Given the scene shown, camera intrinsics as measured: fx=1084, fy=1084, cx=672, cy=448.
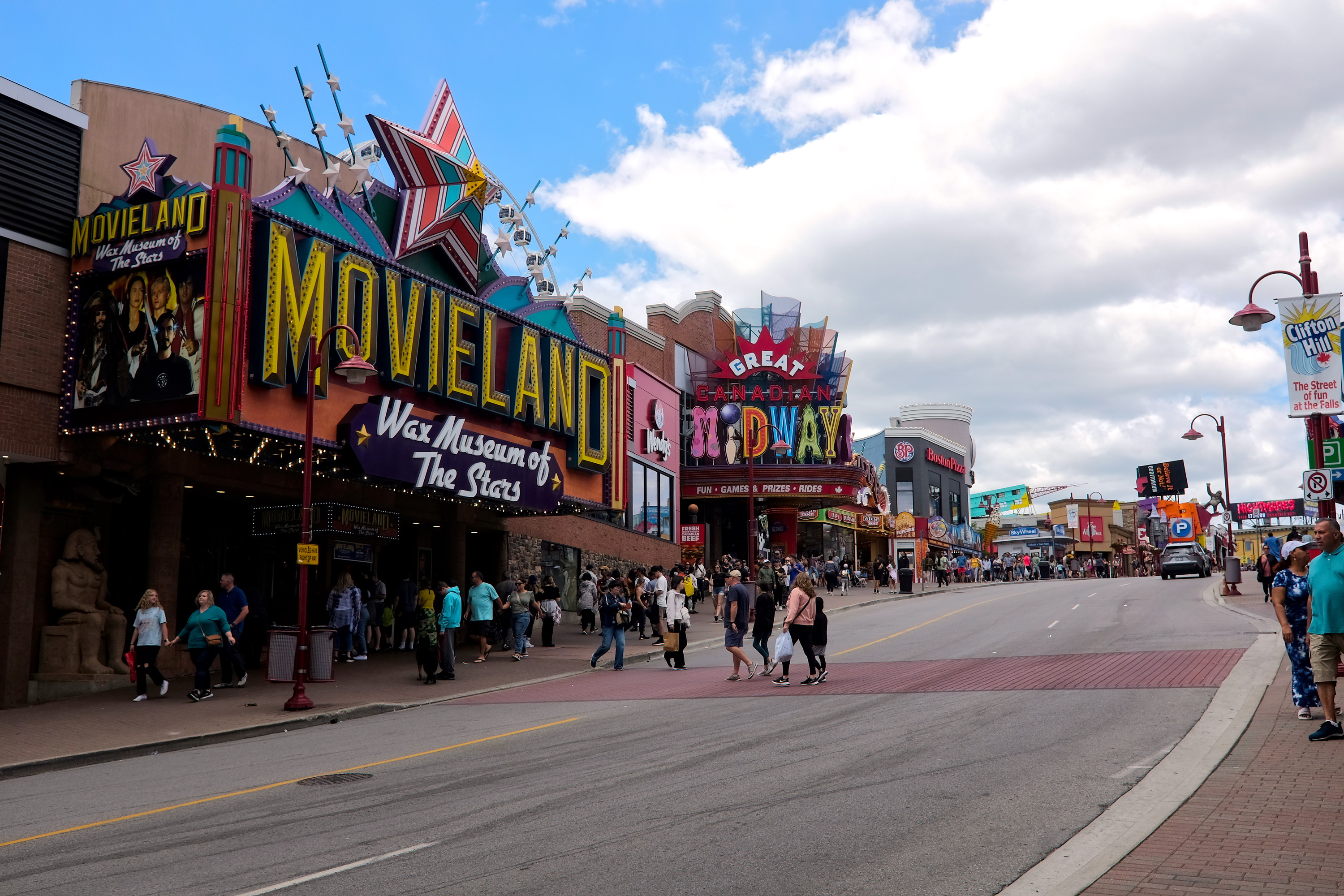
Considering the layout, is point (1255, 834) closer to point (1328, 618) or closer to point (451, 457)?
point (1328, 618)

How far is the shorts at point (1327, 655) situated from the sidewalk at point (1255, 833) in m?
0.59

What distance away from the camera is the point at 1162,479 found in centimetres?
11338

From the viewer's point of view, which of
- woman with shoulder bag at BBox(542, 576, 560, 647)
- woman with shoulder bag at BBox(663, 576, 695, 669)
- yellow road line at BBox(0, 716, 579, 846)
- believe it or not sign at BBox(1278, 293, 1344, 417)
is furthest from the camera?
woman with shoulder bag at BBox(542, 576, 560, 647)

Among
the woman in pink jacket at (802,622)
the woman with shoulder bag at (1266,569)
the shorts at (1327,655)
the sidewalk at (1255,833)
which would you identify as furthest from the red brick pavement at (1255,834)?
the woman with shoulder bag at (1266,569)

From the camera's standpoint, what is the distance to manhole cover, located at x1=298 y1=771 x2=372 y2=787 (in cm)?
1024

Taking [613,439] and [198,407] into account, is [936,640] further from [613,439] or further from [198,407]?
[198,407]

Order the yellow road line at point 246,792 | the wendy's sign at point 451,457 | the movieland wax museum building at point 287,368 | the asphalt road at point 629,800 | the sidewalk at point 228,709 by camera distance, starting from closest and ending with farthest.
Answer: the asphalt road at point 629,800, the yellow road line at point 246,792, the sidewalk at point 228,709, the movieland wax museum building at point 287,368, the wendy's sign at point 451,457

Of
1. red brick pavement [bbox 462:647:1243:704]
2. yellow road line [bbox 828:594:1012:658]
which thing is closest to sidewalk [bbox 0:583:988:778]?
red brick pavement [bbox 462:647:1243:704]

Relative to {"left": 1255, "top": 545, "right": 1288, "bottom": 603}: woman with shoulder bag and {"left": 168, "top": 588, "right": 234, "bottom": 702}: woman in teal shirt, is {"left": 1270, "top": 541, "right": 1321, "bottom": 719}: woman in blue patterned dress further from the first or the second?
{"left": 168, "top": 588, "right": 234, "bottom": 702}: woman in teal shirt

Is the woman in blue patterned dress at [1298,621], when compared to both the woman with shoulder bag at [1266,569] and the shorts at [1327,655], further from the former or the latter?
the woman with shoulder bag at [1266,569]

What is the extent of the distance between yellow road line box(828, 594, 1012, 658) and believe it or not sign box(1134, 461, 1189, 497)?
81.6 metres

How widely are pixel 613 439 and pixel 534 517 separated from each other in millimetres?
4496

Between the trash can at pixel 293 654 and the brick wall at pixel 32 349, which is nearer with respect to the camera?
the brick wall at pixel 32 349

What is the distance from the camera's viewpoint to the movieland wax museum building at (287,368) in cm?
1772
